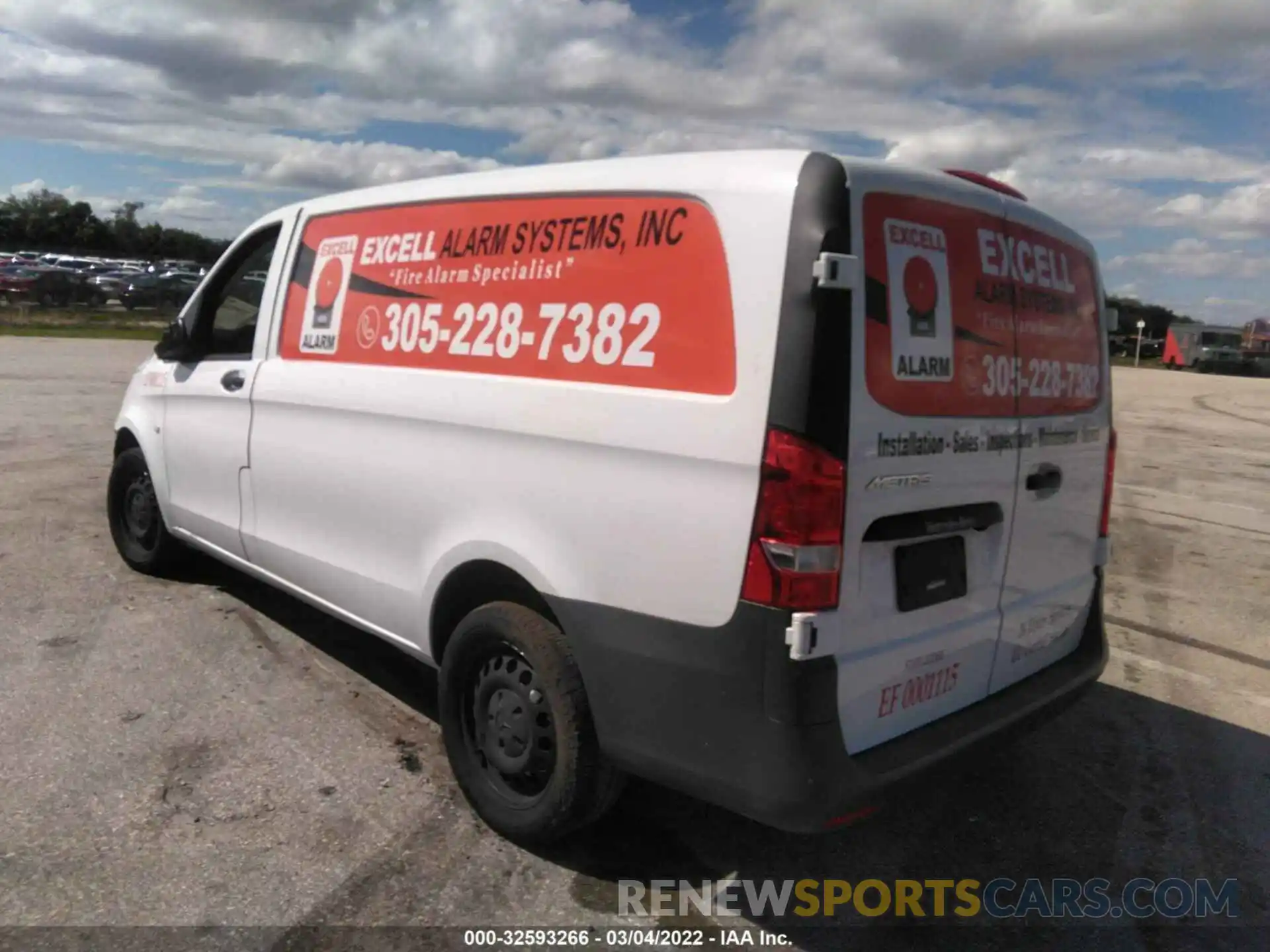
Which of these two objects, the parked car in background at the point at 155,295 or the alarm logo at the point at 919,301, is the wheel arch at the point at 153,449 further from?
the parked car in background at the point at 155,295

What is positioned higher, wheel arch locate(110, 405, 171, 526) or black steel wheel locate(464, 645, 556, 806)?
wheel arch locate(110, 405, 171, 526)

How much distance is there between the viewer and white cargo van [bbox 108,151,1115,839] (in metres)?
2.55

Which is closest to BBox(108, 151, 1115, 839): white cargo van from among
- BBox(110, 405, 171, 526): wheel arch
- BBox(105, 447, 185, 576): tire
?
BBox(110, 405, 171, 526): wheel arch

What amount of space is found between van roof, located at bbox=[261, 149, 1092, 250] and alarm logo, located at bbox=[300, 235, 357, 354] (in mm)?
370

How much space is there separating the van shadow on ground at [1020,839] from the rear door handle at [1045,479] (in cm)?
78

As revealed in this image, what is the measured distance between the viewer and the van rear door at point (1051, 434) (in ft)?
10.4

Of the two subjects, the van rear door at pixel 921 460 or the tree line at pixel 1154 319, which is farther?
the tree line at pixel 1154 319

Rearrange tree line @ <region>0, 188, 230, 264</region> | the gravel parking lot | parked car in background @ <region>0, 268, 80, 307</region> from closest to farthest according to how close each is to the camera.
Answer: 1. the gravel parking lot
2. parked car in background @ <region>0, 268, 80, 307</region>
3. tree line @ <region>0, 188, 230, 264</region>

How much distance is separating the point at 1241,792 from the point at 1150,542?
180 inches

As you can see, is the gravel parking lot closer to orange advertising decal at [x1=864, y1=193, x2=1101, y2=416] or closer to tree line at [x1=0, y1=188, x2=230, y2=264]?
orange advertising decal at [x1=864, y1=193, x2=1101, y2=416]

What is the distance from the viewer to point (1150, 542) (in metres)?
8.09

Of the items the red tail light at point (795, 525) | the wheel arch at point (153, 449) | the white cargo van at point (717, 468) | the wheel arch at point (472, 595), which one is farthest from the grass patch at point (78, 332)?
the red tail light at point (795, 525)

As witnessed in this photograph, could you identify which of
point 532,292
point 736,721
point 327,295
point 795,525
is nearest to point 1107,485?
point 795,525

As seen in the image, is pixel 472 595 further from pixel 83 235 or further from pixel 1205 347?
pixel 83 235
